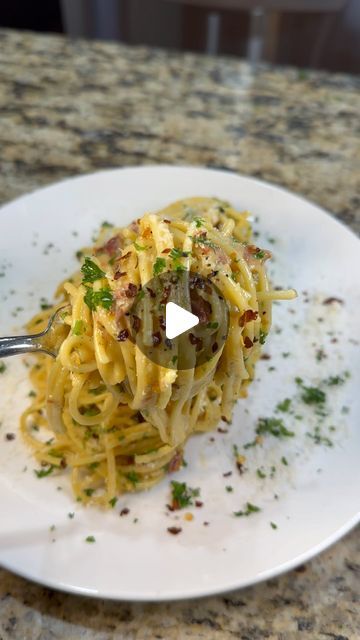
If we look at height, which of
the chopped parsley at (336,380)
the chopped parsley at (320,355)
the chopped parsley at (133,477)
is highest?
the chopped parsley at (320,355)

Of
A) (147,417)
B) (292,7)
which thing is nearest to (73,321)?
(147,417)

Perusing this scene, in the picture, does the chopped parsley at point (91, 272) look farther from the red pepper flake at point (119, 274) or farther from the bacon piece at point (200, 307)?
the bacon piece at point (200, 307)

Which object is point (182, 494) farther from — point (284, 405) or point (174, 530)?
point (284, 405)

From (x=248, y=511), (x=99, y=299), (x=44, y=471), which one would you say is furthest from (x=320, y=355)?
(x=44, y=471)

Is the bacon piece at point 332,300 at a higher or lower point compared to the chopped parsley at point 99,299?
lower

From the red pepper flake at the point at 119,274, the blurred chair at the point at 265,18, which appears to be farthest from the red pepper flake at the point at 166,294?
the blurred chair at the point at 265,18

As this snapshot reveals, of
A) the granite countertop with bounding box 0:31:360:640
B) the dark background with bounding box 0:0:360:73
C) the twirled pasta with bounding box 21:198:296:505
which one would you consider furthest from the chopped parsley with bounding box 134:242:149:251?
the dark background with bounding box 0:0:360:73

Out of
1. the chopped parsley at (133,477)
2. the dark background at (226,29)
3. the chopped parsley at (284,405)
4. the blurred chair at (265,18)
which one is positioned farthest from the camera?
the dark background at (226,29)
